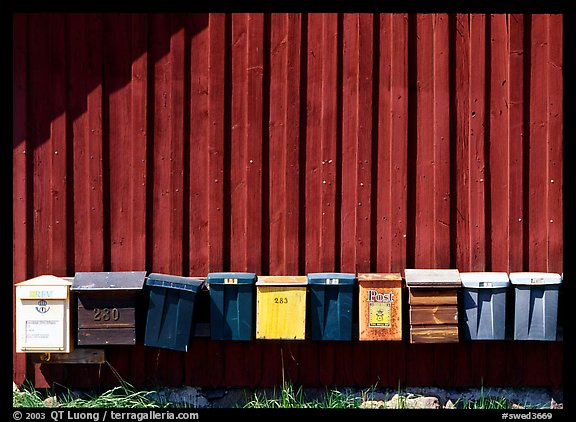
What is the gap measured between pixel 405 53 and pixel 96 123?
10.1 ft

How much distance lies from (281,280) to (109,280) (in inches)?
63.4

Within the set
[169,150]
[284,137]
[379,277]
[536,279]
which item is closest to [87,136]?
[169,150]

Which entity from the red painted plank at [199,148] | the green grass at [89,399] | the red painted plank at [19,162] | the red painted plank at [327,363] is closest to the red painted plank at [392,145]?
the red painted plank at [327,363]

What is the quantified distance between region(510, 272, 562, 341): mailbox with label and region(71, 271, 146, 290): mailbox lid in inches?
139

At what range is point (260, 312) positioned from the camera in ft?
23.8

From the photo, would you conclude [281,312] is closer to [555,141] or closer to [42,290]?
[42,290]

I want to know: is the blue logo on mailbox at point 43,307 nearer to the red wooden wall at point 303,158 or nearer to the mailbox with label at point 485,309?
the red wooden wall at point 303,158

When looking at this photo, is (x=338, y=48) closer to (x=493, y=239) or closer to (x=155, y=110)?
(x=155, y=110)

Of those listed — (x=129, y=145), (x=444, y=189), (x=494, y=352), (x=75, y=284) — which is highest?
(x=129, y=145)

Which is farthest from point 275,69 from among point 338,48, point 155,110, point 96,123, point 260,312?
point 260,312

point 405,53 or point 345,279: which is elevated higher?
point 405,53

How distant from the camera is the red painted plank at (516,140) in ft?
24.8

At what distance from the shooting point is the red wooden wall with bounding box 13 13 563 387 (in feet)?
24.9

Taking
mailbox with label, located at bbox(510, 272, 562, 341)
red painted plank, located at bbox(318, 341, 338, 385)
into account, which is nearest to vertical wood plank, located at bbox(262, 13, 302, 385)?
red painted plank, located at bbox(318, 341, 338, 385)
